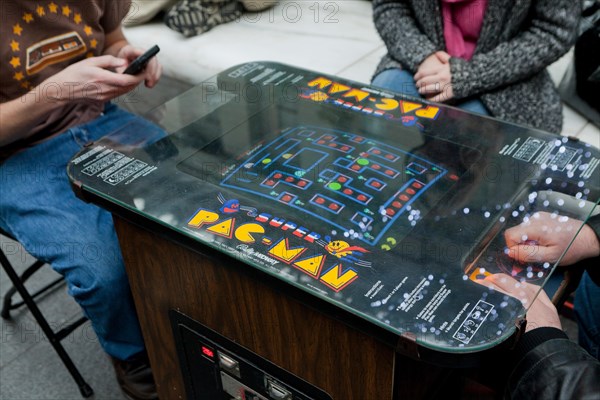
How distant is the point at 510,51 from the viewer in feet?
4.43

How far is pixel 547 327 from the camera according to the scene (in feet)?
2.59

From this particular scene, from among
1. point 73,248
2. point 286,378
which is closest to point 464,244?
point 286,378

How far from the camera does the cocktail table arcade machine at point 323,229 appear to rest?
682 millimetres

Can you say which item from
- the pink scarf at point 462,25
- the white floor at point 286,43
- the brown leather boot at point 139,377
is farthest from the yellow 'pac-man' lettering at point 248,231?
the white floor at point 286,43

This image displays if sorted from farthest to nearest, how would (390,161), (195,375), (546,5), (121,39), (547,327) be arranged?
(121,39) < (546,5) < (195,375) < (390,161) < (547,327)

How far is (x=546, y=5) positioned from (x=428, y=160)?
0.65m

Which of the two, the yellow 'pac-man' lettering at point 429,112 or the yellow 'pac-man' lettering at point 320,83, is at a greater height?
the yellow 'pac-man' lettering at point 320,83

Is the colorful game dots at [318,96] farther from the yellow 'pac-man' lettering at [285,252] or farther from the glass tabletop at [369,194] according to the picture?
the yellow 'pac-man' lettering at [285,252]

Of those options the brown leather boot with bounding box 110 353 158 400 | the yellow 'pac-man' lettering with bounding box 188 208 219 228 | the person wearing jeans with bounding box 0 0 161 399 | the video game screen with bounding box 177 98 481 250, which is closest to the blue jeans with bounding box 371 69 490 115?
the video game screen with bounding box 177 98 481 250

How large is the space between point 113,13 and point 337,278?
3.27ft

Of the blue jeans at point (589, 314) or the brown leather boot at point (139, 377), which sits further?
the brown leather boot at point (139, 377)

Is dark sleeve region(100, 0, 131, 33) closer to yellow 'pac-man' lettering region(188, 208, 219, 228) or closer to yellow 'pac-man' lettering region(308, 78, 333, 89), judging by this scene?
yellow 'pac-man' lettering region(308, 78, 333, 89)

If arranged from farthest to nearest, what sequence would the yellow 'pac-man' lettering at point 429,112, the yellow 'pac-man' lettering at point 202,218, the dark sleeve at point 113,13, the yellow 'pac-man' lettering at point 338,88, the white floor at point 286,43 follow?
1. the white floor at point 286,43
2. the dark sleeve at point 113,13
3. the yellow 'pac-man' lettering at point 338,88
4. the yellow 'pac-man' lettering at point 429,112
5. the yellow 'pac-man' lettering at point 202,218

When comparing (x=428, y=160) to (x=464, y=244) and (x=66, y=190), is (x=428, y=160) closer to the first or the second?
(x=464, y=244)
